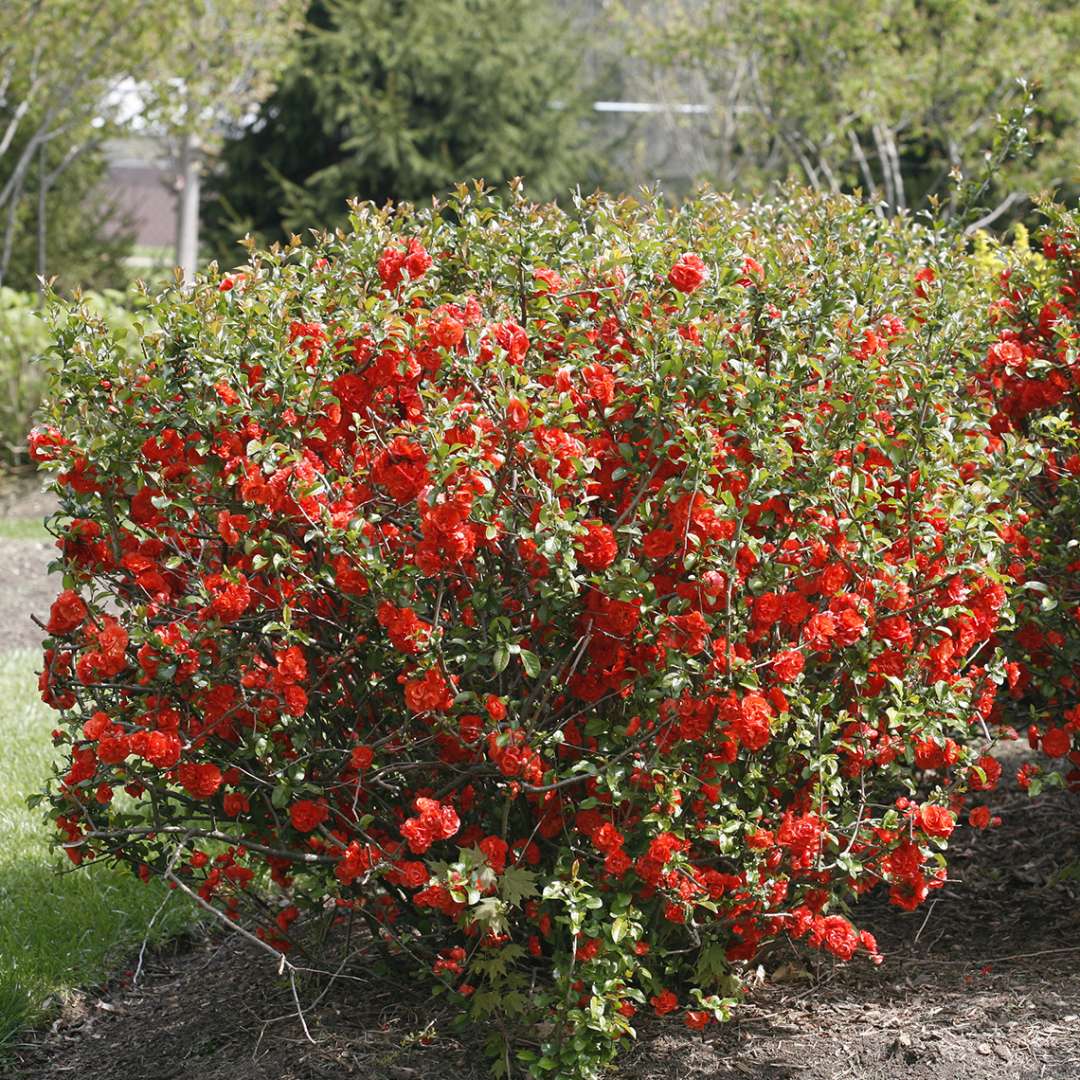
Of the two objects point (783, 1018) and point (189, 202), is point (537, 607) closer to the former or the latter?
point (783, 1018)

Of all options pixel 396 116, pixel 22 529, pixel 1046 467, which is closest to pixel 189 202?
pixel 396 116

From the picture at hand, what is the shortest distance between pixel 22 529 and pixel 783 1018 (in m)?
7.71

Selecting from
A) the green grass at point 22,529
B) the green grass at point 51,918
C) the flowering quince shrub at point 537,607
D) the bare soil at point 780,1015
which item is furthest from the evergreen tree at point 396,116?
the flowering quince shrub at point 537,607

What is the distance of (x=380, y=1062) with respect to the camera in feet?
9.58

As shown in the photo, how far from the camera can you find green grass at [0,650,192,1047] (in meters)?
3.49

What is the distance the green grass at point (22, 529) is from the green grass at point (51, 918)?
15.9 ft

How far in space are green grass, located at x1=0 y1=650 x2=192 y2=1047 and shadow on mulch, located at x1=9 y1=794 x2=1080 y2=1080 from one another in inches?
2.9

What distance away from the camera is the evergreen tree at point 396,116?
13828mm

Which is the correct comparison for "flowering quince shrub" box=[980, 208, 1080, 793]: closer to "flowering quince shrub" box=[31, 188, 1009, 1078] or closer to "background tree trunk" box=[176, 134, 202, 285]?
"flowering quince shrub" box=[31, 188, 1009, 1078]

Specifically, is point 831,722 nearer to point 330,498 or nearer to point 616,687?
point 616,687

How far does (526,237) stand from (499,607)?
865mm

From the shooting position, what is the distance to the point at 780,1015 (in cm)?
307

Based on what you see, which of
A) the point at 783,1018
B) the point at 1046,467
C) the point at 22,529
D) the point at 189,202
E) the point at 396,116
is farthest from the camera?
the point at 189,202

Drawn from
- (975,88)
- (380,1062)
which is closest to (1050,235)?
(380,1062)
